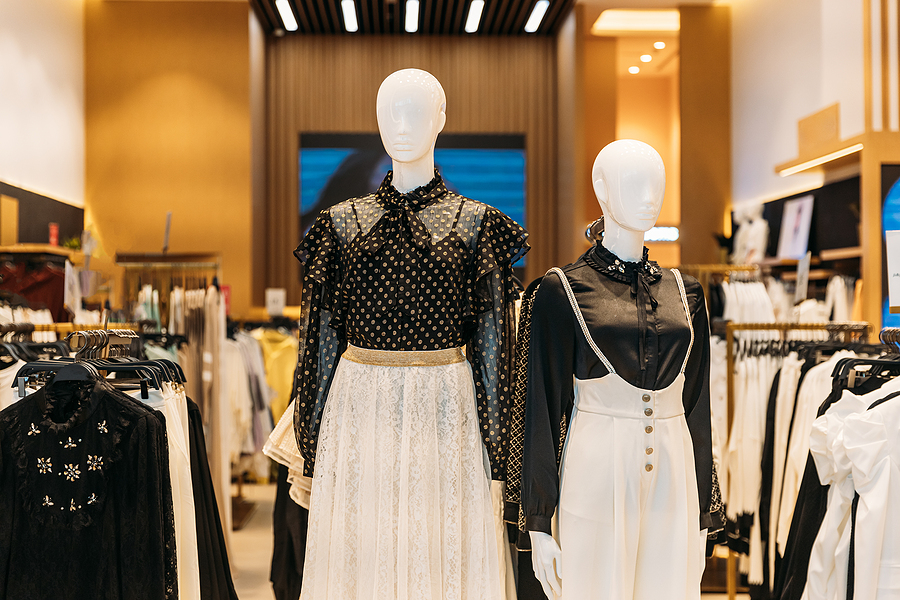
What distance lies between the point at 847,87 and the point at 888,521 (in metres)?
3.72

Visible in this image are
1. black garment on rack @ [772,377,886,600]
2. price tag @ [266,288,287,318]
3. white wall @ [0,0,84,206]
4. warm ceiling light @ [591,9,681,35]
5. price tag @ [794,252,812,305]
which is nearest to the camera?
black garment on rack @ [772,377,886,600]

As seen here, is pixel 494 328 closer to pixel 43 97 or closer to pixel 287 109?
pixel 43 97

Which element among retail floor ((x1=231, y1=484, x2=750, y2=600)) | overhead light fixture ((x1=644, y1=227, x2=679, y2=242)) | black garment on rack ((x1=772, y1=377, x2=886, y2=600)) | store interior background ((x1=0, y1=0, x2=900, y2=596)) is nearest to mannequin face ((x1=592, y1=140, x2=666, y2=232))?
black garment on rack ((x1=772, y1=377, x2=886, y2=600))

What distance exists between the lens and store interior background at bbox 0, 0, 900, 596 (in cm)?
596

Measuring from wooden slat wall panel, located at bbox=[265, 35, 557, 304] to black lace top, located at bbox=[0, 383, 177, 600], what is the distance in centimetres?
566

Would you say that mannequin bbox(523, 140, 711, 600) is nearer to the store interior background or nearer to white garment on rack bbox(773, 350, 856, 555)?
white garment on rack bbox(773, 350, 856, 555)

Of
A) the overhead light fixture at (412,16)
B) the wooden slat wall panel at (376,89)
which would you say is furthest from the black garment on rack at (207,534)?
the overhead light fixture at (412,16)

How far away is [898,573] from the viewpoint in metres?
1.81

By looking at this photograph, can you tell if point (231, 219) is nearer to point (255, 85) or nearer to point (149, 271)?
point (255, 85)

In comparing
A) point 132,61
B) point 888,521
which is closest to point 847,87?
point 888,521

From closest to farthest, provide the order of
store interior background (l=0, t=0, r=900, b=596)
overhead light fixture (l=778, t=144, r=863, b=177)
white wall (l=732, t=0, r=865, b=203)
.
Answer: overhead light fixture (l=778, t=144, r=863, b=177) → white wall (l=732, t=0, r=865, b=203) → store interior background (l=0, t=0, r=900, b=596)

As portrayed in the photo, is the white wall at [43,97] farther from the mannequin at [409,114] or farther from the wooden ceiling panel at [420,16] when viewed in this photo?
the mannequin at [409,114]

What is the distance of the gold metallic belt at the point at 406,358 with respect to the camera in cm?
176

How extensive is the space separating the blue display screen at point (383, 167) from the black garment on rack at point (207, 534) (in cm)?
532
